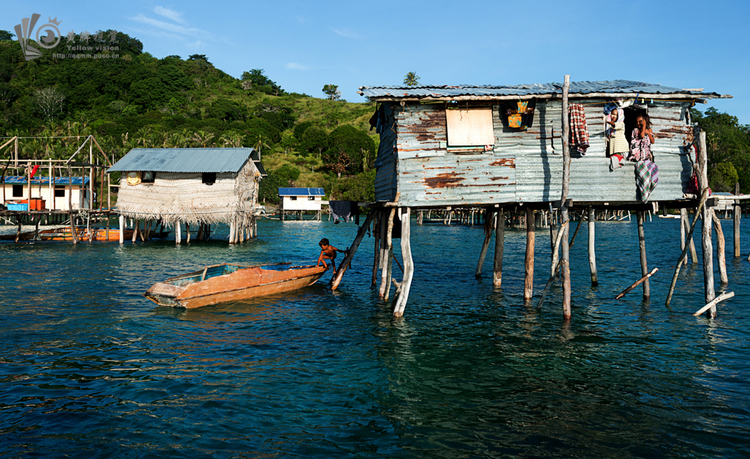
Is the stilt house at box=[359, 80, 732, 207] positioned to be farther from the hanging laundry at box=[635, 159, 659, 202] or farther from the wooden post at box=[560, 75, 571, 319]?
the wooden post at box=[560, 75, 571, 319]

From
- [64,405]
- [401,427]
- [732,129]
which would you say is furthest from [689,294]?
[732,129]

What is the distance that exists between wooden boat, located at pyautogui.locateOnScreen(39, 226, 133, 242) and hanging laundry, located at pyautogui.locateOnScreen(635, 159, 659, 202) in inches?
1561

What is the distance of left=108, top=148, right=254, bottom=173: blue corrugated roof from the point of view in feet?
115

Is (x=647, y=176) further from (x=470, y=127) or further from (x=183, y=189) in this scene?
(x=183, y=189)

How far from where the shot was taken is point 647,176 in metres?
13.4

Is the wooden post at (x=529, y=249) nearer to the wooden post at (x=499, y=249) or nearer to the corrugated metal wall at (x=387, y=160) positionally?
the wooden post at (x=499, y=249)

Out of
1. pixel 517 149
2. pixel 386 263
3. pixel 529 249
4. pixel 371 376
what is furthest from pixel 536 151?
pixel 371 376

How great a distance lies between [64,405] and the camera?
8234 mm

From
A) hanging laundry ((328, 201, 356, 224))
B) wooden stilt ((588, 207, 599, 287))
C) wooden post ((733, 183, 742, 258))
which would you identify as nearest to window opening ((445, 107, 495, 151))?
hanging laundry ((328, 201, 356, 224))

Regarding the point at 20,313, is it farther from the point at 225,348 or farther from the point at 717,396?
the point at 717,396

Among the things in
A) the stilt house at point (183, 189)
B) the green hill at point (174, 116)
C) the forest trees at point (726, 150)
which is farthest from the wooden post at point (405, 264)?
the forest trees at point (726, 150)

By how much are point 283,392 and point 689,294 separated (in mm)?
16556

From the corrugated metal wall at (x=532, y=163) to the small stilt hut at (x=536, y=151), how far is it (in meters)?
0.03

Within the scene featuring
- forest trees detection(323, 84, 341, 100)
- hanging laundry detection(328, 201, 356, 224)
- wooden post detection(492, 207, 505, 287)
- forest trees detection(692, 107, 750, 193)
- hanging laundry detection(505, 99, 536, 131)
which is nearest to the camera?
hanging laundry detection(505, 99, 536, 131)
